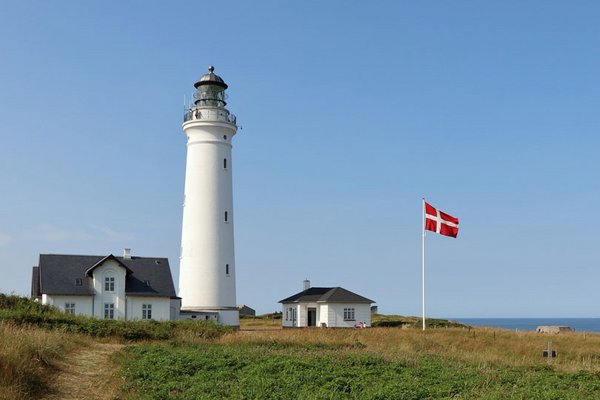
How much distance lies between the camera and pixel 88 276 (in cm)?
4003

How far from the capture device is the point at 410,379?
13.2 metres

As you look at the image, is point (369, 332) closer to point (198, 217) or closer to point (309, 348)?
point (309, 348)

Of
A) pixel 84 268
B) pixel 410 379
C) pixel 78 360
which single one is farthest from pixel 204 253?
pixel 410 379

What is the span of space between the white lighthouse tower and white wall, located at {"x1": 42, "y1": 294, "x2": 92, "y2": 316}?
555 centimetres

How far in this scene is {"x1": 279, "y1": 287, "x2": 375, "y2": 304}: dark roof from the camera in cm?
4661

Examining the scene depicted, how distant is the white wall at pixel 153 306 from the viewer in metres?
40.0

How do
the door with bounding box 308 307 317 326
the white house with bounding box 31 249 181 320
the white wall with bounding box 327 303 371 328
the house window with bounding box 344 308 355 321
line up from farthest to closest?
the door with bounding box 308 307 317 326, the house window with bounding box 344 308 355 321, the white wall with bounding box 327 303 371 328, the white house with bounding box 31 249 181 320

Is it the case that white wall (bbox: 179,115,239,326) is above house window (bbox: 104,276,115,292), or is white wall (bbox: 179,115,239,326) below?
above

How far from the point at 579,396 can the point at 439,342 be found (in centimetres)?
1476

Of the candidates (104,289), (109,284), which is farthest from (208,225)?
(104,289)

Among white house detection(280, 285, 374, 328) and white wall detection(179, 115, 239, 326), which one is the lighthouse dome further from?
white house detection(280, 285, 374, 328)

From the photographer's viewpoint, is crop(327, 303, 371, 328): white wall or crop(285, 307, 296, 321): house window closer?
crop(327, 303, 371, 328): white wall

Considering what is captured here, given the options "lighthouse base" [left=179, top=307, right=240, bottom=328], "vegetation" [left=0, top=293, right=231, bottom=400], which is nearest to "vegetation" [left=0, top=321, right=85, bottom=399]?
"vegetation" [left=0, top=293, right=231, bottom=400]

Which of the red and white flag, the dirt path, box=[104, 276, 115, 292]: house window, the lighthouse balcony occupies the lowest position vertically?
the dirt path
